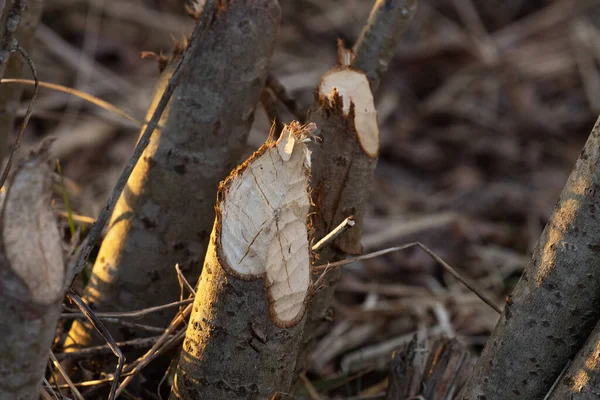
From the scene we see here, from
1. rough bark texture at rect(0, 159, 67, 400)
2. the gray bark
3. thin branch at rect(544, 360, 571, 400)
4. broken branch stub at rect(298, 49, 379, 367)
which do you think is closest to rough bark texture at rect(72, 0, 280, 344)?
broken branch stub at rect(298, 49, 379, 367)

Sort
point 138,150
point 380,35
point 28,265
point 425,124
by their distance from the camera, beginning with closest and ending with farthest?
point 28,265, point 138,150, point 380,35, point 425,124

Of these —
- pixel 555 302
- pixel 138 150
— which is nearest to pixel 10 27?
pixel 138 150

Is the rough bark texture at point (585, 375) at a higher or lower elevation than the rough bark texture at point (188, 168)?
lower

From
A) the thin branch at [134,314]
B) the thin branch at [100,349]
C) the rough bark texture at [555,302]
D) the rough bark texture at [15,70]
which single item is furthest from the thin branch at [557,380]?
the rough bark texture at [15,70]

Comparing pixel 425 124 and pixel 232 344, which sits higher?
Answer: pixel 425 124

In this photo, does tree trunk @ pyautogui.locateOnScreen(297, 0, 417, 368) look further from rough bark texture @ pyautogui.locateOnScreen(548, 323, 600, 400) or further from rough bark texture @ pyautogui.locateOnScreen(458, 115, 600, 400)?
rough bark texture @ pyautogui.locateOnScreen(548, 323, 600, 400)

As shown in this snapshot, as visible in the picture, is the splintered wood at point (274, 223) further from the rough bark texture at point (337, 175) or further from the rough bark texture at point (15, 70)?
the rough bark texture at point (15, 70)

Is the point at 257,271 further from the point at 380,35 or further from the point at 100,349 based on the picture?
the point at 380,35
